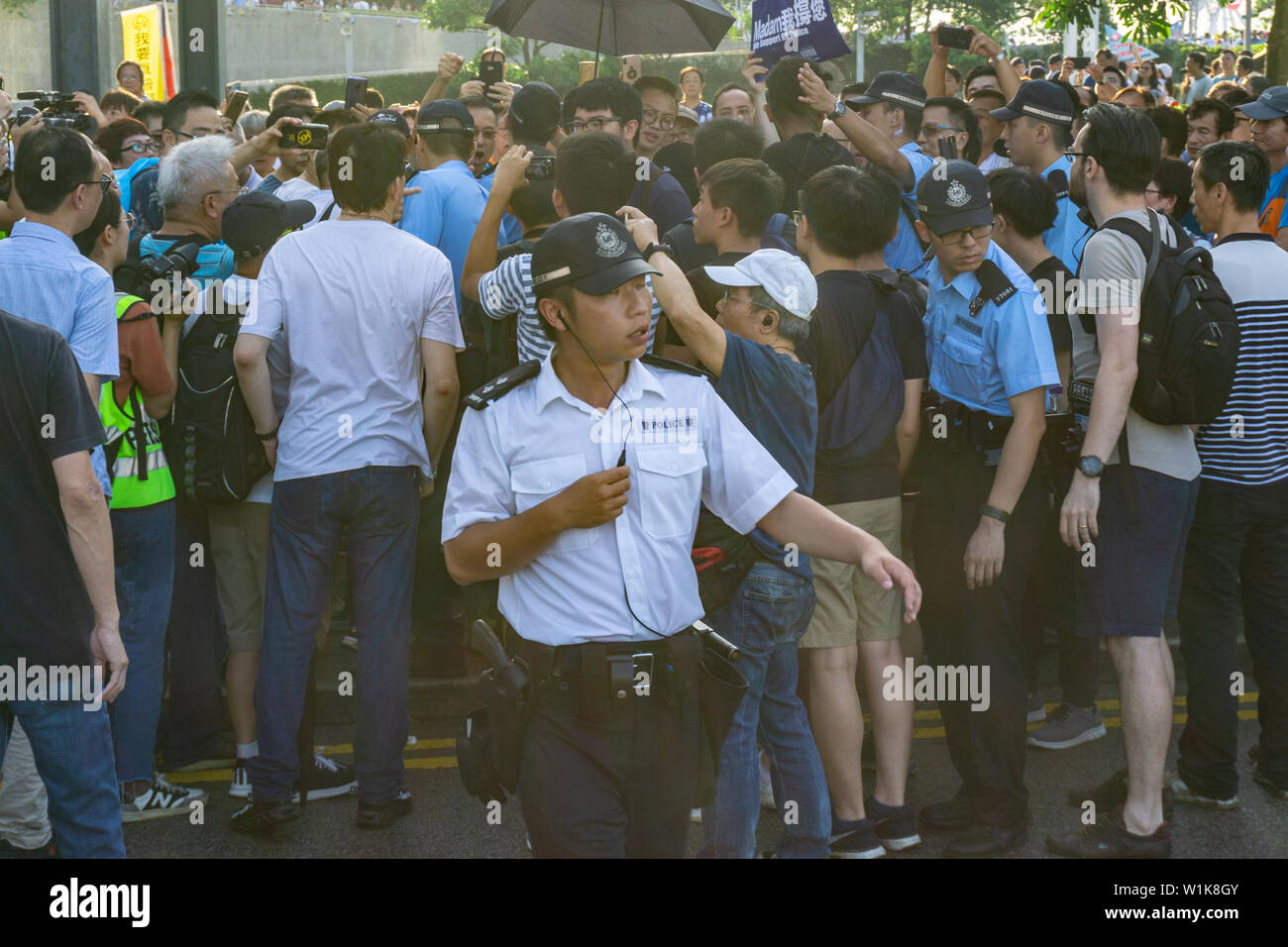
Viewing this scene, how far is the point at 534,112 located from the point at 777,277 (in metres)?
2.47

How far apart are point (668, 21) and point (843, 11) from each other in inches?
1915

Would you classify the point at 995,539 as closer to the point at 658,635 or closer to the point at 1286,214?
the point at 658,635

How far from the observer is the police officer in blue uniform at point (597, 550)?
2998 mm

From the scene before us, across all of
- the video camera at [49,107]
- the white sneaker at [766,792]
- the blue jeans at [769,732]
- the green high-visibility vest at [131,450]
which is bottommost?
the white sneaker at [766,792]

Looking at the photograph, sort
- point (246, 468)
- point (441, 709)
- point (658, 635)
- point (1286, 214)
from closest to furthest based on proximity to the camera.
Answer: point (658, 635)
point (246, 468)
point (441, 709)
point (1286, 214)

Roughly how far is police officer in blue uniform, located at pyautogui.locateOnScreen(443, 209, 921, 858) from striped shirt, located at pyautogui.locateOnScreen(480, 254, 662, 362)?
1.41m

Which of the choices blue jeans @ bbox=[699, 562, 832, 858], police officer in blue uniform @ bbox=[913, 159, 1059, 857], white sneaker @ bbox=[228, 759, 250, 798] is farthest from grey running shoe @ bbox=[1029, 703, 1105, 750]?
white sneaker @ bbox=[228, 759, 250, 798]

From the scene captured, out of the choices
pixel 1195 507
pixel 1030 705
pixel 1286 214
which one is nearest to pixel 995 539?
pixel 1195 507

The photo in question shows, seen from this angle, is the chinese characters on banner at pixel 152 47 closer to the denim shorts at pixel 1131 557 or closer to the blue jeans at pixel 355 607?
the blue jeans at pixel 355 607

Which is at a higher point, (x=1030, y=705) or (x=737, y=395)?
(x=737, y=395)

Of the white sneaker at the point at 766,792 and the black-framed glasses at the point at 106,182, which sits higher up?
the black-framed glasses at the point at 106,182

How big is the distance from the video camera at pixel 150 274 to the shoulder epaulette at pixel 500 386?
2.32m

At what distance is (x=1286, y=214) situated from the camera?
7.11 meters

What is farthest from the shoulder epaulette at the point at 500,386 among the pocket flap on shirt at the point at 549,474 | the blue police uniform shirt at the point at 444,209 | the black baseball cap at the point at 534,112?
the black baseball cap at the point at 534,112
